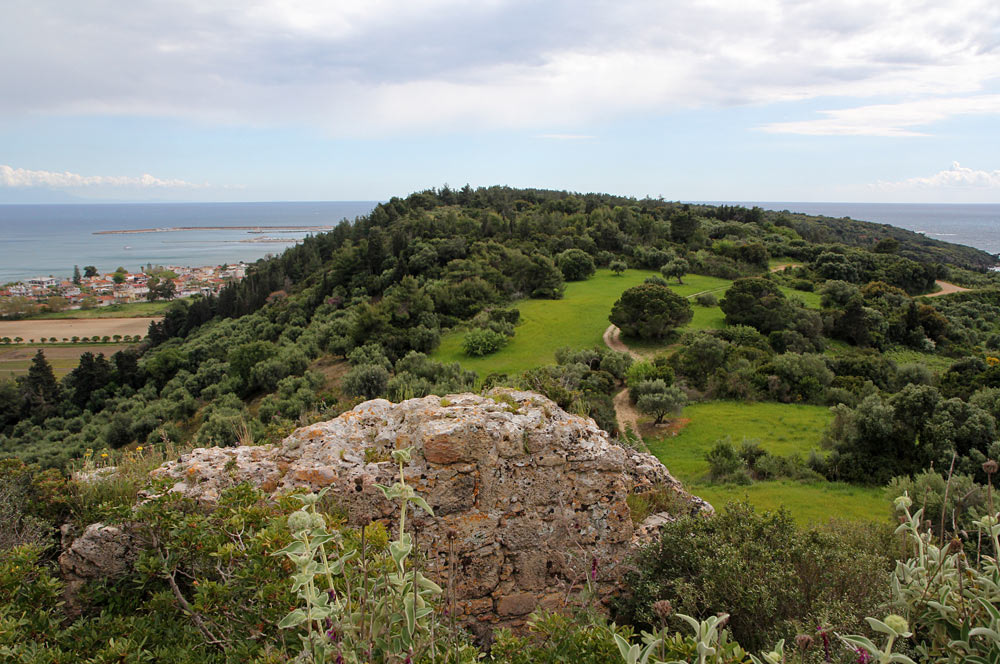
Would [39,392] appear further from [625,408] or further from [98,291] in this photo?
[98,291]

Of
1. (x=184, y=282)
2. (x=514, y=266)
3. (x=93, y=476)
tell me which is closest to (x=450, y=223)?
(x=514, y=266)

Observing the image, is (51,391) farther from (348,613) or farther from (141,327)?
(348,613)

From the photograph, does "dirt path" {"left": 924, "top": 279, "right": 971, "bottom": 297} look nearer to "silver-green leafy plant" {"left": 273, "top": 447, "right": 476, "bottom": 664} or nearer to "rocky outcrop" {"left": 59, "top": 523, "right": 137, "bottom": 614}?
"silver-green leafy plant" {"left": 273, "top": 447, "right": 476, "bottom": 664}

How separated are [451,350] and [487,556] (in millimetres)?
23585

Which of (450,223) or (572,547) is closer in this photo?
(572,547)

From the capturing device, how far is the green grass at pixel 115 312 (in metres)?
65.3

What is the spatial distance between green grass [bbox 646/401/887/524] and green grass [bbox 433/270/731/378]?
8294 mm

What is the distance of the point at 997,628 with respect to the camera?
181cm

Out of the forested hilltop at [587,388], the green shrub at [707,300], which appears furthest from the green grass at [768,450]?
the green shrub at [707,300]

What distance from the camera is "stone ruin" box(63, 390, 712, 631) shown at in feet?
17.3

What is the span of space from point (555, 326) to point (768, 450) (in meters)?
15.8

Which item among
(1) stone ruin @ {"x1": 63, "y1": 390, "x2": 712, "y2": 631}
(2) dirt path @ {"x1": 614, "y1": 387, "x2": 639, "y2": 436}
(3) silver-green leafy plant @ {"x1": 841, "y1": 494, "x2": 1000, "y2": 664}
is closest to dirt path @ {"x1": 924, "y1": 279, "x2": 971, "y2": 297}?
(2) dirt path @ {"x1": 614, "y1": 387, "x2": 639, "y2": 436}

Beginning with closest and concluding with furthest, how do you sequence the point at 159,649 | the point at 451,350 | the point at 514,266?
the point at 159,649, the point at 451,350, the point at 514,266

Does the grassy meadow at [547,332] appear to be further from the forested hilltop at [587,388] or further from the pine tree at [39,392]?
the pine tree at [39,392]
